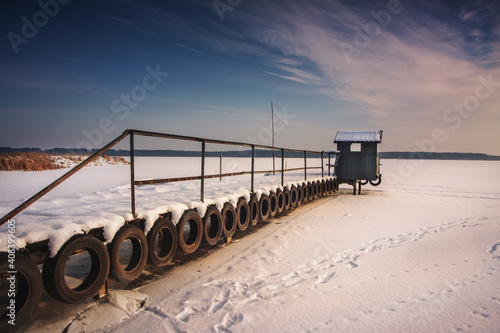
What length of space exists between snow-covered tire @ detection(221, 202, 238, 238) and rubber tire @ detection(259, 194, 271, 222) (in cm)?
135

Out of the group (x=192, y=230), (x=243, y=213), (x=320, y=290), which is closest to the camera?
(x=320, y=290)

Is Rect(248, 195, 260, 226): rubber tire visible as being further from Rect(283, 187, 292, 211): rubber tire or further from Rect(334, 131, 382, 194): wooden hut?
Rect(334, 131, 382, 194): wooden hut

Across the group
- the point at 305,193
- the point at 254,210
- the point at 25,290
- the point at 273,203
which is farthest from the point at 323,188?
the point at 25,290

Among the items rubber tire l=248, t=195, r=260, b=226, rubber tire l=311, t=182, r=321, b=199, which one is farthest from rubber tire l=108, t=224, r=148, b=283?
rubber tire l=311, t=182, r=321, b=199

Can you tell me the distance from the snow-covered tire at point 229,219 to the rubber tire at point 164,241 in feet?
4.82

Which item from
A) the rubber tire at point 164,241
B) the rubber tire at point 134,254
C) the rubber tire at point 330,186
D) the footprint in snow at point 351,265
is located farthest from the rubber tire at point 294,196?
the rubber tire at point 134,254

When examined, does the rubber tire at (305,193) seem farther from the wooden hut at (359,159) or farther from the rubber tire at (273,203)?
the wooden hut at (359,159)

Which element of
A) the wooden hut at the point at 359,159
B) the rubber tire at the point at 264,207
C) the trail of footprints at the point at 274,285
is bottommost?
the trail of footprints at the point at 274,285

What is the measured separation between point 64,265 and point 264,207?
550 cm

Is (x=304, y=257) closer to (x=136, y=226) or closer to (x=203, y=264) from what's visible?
(x=203, y=264)

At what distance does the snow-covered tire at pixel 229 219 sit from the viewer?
5.72m

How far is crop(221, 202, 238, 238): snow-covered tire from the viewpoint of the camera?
572 cm

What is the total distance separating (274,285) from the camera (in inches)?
143

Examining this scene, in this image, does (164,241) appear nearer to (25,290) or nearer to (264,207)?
(25,290)
